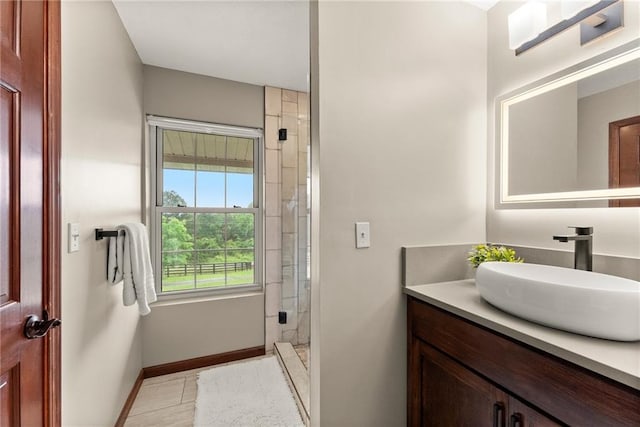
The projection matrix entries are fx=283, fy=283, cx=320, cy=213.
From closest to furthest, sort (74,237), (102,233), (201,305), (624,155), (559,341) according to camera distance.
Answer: (559,341) → (624,155) → (74,237) → (102,233) → (201,305)

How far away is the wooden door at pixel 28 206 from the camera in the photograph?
786mm

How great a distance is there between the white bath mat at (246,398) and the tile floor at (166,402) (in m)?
0.06

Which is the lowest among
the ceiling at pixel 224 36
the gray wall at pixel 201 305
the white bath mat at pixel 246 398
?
the white bath mat at pixel 246 398

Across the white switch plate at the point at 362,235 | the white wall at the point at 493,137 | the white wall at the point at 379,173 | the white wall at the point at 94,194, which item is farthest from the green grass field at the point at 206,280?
the white wall at the point at 493,137

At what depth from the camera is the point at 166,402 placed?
6.14 ft

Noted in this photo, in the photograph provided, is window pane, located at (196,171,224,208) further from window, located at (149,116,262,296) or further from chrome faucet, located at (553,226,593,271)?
chrome faucet, located at (553,226,593,271)

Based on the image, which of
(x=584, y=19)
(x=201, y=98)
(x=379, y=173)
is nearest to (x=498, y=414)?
(x=379, y=173)

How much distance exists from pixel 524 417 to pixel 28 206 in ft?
5.21

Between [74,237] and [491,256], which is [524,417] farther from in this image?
[74,237]

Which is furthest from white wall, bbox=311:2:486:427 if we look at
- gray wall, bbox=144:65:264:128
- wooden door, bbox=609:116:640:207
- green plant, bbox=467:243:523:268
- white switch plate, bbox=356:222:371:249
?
gray wall, bbox=144:65:264:128

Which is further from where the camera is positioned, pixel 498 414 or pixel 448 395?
pixel 448 395

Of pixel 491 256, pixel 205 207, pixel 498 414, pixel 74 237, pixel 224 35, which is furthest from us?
pixel 205 207

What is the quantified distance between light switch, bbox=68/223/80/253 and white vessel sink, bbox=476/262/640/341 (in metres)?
1.57

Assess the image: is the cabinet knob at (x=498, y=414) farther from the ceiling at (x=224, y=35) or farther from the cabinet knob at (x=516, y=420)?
the ceiling at (x=224, y=35)
